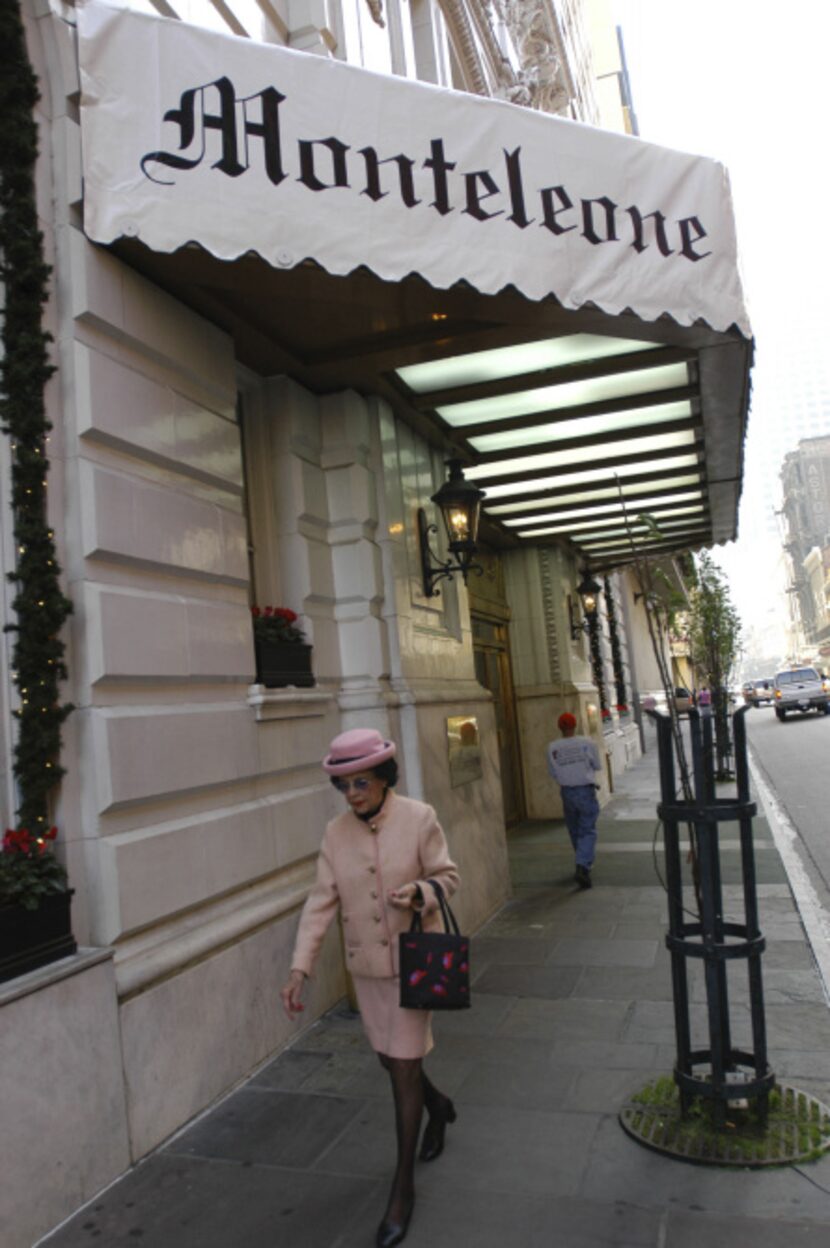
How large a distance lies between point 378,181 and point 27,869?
3.49m

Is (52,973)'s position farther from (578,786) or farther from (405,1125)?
(578,786)

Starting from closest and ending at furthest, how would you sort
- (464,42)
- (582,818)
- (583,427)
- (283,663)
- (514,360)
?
(283,663) < (514,360) < (583,427) < (582,818) < (464,42)

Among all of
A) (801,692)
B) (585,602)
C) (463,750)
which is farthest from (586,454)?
(801,692)

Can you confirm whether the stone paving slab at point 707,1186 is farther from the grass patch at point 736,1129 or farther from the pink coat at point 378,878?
the pink coat at point 378,878

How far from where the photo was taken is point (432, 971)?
326cm

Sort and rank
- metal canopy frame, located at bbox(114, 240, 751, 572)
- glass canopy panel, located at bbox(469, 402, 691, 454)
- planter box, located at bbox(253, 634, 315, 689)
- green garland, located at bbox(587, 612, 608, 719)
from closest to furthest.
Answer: metal canopy frame, located at bbox(114, 240, 751, 572)
planter box, located at bbox(253, 634, 315, 689)
glass canopy panel, located at bbox(469, 402, 691, 454)
green garland, located at bbox(587, 612, 608, 719)

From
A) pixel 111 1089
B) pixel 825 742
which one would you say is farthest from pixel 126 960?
pixel 825 742

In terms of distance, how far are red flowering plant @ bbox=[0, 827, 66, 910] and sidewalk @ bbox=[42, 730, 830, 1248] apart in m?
1.18

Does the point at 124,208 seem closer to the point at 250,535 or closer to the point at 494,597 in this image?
the point at 250,535

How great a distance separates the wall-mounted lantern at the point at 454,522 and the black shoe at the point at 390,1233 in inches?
202

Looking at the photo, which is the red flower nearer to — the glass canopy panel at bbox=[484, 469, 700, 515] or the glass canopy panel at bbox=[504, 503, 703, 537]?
the glass canopy panel at bbox=[484, 469, 700, 515]

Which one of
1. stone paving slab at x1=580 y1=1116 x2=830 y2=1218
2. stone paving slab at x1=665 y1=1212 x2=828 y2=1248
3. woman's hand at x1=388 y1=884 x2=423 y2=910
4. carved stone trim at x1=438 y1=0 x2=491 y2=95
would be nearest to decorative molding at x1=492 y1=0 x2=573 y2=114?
carved stone trim at x1=438 y1=0 x2=491 y2=95

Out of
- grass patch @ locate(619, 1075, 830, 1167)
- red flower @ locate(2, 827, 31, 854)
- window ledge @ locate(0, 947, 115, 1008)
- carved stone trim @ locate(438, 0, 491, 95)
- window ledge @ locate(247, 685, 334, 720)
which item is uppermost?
carved stone trim @ locate(438, 0, 491, 95)

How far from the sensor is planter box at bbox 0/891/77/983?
3395 millimetres
